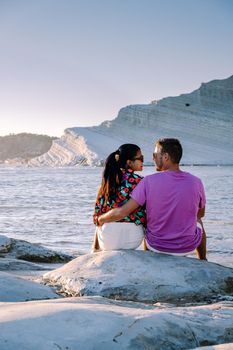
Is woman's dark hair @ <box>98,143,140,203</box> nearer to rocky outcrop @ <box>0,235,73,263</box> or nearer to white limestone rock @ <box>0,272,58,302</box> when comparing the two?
white limestone rock @ <box>0,272,58,302</box>

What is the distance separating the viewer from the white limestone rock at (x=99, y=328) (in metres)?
1.74

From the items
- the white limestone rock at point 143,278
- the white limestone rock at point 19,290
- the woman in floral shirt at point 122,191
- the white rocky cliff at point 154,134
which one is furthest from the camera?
the white rocky cliff at point 154,134

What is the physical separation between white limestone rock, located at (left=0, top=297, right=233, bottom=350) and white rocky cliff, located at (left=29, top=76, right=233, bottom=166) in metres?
59.0

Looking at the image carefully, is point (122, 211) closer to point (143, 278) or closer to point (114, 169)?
point (114, 169)

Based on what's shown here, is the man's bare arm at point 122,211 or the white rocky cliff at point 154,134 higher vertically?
the white rocky cliff at point 154,134

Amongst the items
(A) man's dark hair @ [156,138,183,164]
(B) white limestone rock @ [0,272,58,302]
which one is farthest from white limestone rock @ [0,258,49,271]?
(A) man's dark hair @ [156,138,183,164]

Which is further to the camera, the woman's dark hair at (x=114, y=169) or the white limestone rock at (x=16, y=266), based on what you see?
the white limestone rock at (x=16, y=266)

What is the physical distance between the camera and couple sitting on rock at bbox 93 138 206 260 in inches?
146

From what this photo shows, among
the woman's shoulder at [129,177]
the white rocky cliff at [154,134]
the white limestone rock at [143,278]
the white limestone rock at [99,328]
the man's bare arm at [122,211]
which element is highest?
the white rocky cliff at [154,134]

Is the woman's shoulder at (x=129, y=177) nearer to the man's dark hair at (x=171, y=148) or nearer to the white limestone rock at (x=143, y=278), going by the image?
the man's dark hair at (x=171, y=148)


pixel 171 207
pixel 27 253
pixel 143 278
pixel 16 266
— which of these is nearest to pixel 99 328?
pixel 143 278

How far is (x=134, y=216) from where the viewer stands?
3889mm

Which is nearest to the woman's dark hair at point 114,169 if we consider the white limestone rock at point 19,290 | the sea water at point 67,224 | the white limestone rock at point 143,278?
the white limestone rock at point 143,278

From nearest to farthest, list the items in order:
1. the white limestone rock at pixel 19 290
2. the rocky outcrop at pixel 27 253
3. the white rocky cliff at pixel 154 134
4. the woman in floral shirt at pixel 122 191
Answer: the white limestone rock at pixel 19 290
the woman in floral shirt at pixel 122 191
the rocky outcrop at pixel 27 253
the white rocky cliff at pixel 154 134
